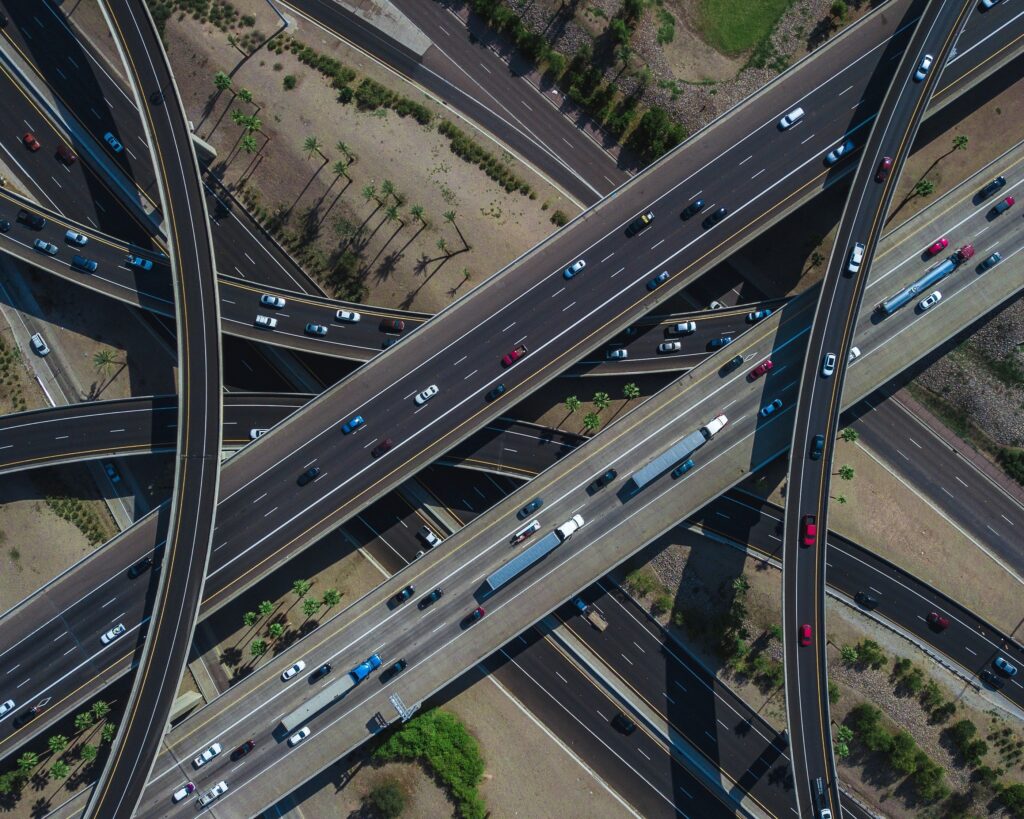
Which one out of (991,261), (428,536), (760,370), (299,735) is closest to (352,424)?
(428,536)

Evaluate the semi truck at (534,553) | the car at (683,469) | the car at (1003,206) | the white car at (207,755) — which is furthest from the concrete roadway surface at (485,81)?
the white car at (207,755)

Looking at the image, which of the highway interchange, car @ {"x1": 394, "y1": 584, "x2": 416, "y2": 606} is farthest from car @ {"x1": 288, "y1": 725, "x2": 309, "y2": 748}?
the highway interchange

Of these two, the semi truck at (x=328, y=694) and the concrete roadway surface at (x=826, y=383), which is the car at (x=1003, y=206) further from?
the semi truck at (x=328, y=694)

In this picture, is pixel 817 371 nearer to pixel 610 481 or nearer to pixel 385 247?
pixel 610 481

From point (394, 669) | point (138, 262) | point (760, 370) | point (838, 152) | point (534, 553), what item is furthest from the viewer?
point (138, 262)

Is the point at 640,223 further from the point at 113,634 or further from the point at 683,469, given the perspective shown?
the point at 113,634

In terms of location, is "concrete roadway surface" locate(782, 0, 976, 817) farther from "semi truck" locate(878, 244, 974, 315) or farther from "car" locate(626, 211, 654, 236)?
"car" locate(626, 211, 654, 236)
